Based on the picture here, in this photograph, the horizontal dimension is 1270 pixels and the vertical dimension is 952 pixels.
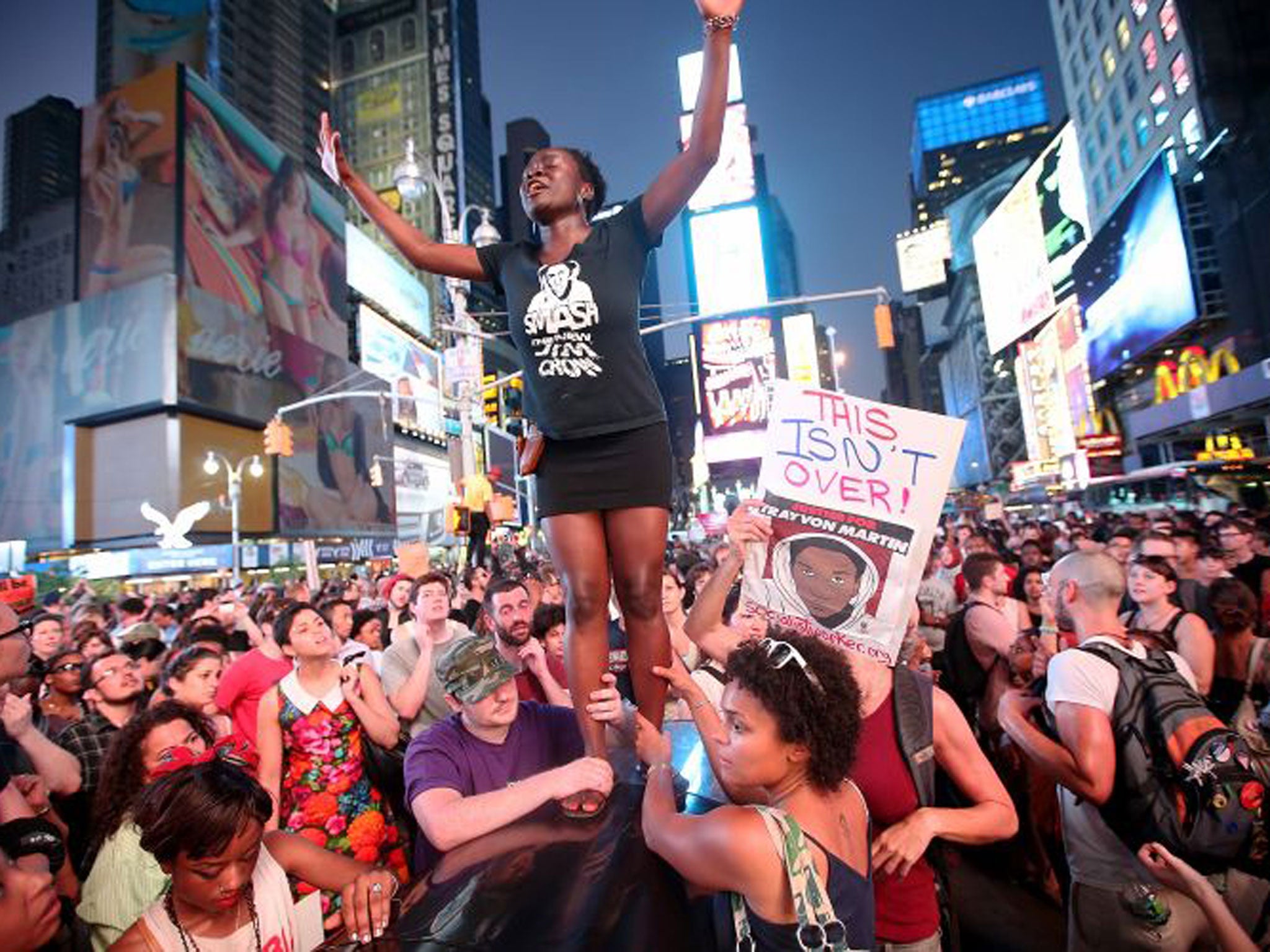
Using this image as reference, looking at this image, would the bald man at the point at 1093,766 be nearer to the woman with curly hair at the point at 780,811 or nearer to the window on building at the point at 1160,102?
the woman with curly hair at the point at 780,811

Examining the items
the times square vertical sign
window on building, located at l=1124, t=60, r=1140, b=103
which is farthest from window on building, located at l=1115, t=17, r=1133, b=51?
the times square vertical sign

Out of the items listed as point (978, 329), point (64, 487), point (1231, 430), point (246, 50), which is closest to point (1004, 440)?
point (978, 329)

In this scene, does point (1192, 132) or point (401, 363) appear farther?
point (401, 363)

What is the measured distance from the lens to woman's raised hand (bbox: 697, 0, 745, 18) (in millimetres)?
2414

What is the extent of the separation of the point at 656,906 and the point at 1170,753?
2188mm

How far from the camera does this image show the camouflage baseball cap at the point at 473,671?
2824mm

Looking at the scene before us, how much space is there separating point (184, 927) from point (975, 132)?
562ft

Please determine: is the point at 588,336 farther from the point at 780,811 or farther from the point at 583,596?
the point at 780,811

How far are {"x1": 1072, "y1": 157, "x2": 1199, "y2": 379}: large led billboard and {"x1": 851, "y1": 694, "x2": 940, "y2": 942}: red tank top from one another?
37.2 metres

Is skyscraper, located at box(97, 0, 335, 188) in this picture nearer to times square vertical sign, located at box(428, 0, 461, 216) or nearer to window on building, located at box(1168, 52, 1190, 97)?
times square vertical sign, located at box(428, 0, 461, 216)

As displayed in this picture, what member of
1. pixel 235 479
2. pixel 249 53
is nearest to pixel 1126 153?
pixel 235 479

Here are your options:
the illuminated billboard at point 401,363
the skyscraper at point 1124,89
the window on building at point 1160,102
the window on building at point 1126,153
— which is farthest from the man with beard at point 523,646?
the window on building at point 1126,153

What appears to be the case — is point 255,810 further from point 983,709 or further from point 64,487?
point 64,487

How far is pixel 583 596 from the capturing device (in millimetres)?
2553
